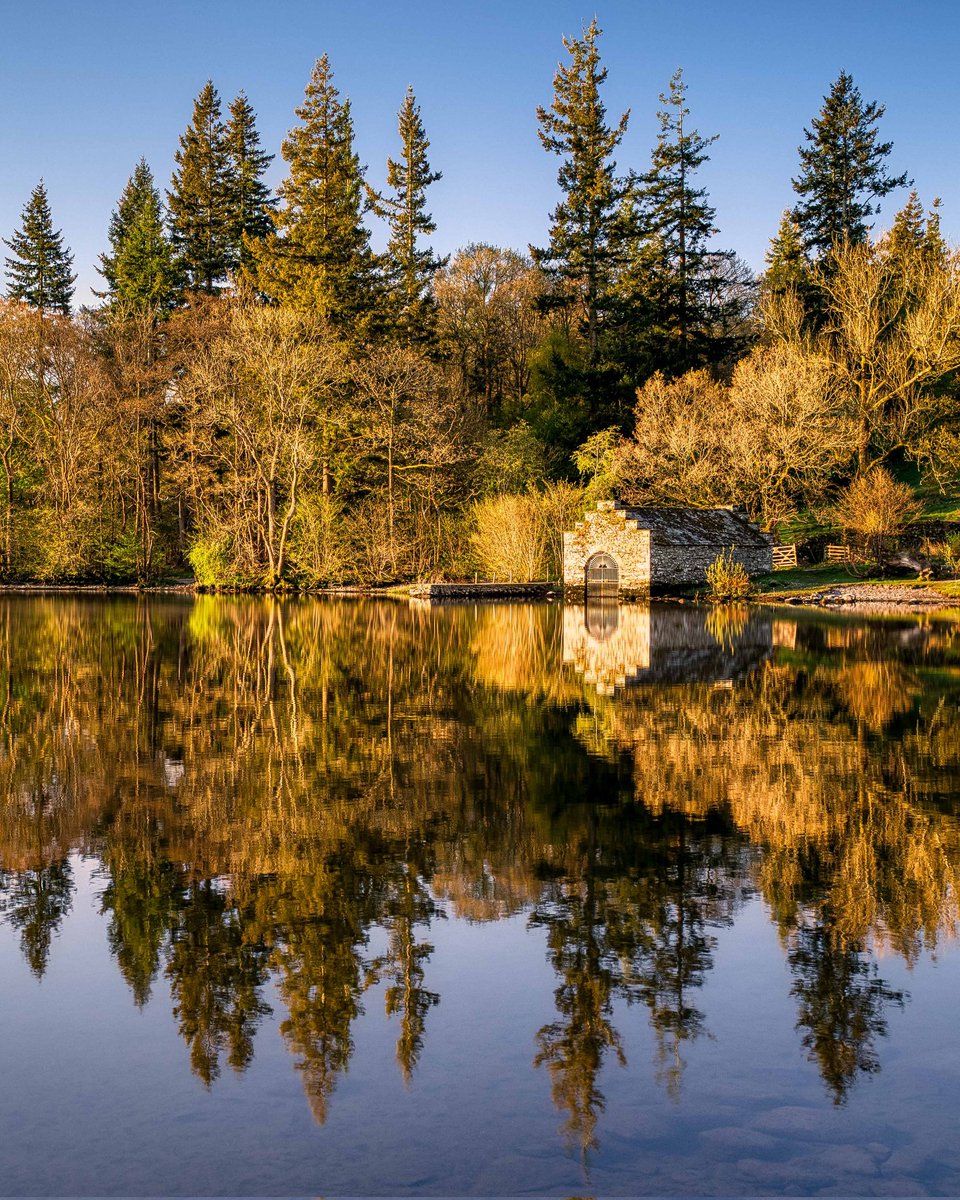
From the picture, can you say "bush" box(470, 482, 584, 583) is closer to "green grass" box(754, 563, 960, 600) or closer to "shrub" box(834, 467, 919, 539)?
"green grass" box(754, 563, 960, 600)

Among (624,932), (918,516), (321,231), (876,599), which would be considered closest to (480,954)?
(624,932)

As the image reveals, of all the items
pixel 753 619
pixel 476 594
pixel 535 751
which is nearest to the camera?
pixel 535 751

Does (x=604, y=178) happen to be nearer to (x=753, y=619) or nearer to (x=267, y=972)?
(x=753, y=619)

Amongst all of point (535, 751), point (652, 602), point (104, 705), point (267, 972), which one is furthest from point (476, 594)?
point (267, 972)

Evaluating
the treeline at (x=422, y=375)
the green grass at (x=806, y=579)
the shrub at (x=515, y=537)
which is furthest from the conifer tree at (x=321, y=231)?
the green grass at (x=806, y=579)

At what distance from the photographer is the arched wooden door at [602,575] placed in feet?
142

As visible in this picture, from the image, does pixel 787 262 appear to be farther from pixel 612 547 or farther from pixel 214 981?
pixel 214 981

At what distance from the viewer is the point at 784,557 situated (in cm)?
4850

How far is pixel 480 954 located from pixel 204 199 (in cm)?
6592

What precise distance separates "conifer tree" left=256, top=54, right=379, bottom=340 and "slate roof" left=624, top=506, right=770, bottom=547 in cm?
1917

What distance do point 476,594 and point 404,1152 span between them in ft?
133

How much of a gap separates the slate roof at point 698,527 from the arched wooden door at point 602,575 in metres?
1.83

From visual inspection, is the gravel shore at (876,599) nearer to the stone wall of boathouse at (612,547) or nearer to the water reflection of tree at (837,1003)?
the stone wall of boathouse at (612,547)

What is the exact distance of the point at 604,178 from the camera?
5800 centimetres
